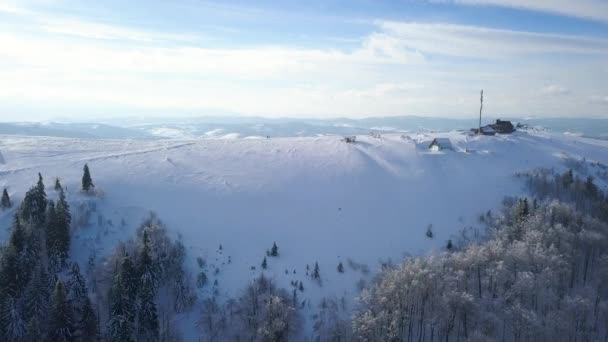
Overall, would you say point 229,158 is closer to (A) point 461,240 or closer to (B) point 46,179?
(B) point 46,179

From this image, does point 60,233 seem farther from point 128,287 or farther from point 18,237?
point 128,287

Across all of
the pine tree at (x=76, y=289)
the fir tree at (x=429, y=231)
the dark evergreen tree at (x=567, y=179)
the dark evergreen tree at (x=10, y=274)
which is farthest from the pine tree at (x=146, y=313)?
the dark evergreen tree at (x=567, y=179)

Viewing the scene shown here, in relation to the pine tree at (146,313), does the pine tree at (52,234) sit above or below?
above

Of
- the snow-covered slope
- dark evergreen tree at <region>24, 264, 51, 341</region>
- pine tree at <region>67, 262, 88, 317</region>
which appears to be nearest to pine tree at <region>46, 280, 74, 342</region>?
dark evergreen tree at <region>24, 264, 51, 341</region>

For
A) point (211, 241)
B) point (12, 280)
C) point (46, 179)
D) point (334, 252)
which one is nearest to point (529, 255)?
point (334, 252)

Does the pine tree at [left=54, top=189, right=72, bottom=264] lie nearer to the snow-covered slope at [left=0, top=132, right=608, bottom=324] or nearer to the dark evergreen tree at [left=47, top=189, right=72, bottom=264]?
the dark evergreen tree at [left=47, top=189, right=72, bottom=264]

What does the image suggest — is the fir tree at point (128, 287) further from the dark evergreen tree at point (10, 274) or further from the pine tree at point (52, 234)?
the pine tree at point (52, 234)
